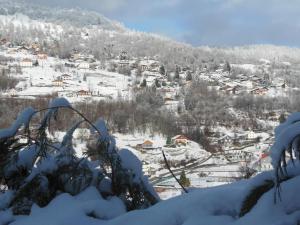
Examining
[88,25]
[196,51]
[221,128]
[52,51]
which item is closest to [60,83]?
[221,128]

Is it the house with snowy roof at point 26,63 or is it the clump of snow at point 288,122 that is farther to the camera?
the house with snowy roof at point 26,63

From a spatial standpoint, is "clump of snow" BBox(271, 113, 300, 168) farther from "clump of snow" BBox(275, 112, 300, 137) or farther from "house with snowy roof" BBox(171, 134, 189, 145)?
"house with snowy roof" BBox(171, 134, 189, 145)

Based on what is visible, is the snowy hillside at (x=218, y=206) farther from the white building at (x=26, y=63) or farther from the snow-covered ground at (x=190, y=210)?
the white building at (x=26, y=63)

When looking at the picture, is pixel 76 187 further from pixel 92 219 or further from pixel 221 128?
pixel 221 128

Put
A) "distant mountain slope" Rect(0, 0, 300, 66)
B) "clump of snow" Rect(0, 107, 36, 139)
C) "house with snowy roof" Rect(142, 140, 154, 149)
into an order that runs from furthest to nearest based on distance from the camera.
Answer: "distant mountain slope" Rect(0, 0, 300, 66) < "house with snowy roof" Rect(142, 140, 154, 149) < "clump of snow" Rect(0, 107, 36, 139)

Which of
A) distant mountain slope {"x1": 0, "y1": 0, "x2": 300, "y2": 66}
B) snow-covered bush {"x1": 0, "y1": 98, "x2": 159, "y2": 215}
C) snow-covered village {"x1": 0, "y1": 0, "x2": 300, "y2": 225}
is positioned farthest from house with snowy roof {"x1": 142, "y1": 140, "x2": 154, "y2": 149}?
distant mountain slope {"x1": 0, "y1": 0, "x2": 300, "y2": 66}

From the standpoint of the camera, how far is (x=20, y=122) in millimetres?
2662

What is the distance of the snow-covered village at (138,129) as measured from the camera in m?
1.82

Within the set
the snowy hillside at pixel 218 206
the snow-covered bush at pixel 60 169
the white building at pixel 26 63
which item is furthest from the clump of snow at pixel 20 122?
the white building at pixel 26 63

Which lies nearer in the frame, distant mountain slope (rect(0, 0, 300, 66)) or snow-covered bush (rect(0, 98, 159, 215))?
snow-covered bush (rect(0, 98, 159, 215))

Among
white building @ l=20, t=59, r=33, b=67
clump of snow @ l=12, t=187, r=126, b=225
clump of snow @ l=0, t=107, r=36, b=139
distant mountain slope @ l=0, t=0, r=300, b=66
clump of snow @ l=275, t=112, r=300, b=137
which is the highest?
distant mountain slope @ l=0, t=0, r=300, b=66

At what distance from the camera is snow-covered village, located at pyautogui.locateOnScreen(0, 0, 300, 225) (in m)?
1.82

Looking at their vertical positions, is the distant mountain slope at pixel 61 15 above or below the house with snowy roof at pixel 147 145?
above

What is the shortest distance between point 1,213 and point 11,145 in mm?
462
